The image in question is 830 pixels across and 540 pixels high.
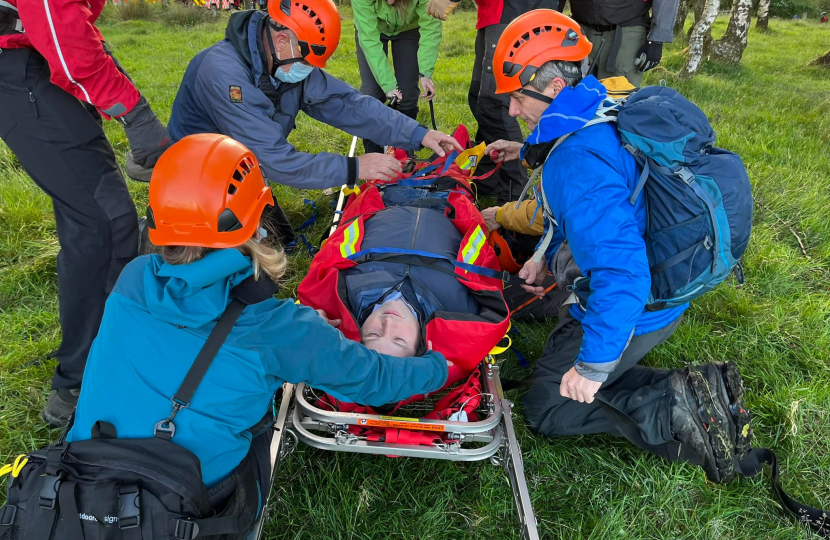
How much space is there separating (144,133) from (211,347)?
2.13m

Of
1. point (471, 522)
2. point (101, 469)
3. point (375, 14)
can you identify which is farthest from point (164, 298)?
point (375, 14)

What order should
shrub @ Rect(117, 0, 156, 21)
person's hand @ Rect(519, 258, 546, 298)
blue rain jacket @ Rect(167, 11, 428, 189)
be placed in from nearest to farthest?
person's hand @ Rect(519, 258, 546, 298) < blue rain jacket @ Rect(167, 11, 428, 189) < shrub @ Rect(117, 0, 156, 21)

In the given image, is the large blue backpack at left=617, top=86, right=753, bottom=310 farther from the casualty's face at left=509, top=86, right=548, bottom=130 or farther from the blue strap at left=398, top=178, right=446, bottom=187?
the blue strap at left=398, top=178, right=446, bottom=187

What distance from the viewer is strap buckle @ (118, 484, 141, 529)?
74.2 inches

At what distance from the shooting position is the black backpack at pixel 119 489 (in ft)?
6.16

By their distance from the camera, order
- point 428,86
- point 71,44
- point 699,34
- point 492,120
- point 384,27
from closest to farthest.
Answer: point 71,44 → point 492,120 → point 384,27 → point 428,86 → point 699,34

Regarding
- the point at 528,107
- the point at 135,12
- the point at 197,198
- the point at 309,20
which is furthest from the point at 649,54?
the point at 135,12

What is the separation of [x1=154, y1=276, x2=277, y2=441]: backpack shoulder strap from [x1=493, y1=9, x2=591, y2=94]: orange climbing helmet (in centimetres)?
177

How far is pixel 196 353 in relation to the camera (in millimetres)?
2057

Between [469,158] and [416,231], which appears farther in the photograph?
[469,158]

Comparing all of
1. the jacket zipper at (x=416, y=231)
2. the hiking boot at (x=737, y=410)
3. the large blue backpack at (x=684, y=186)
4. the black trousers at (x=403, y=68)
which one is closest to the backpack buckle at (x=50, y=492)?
the jacket zipper at (x=416, y=231)

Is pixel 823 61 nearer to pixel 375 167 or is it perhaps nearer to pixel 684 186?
pixel 375 167

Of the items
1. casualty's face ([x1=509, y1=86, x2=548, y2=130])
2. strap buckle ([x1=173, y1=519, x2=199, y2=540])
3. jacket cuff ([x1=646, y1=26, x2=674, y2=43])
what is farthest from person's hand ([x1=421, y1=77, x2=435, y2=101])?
strap buckle ([x1=173, y1=519, x2=199, y2=540])

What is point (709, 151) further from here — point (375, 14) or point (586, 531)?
point (375, 14)
